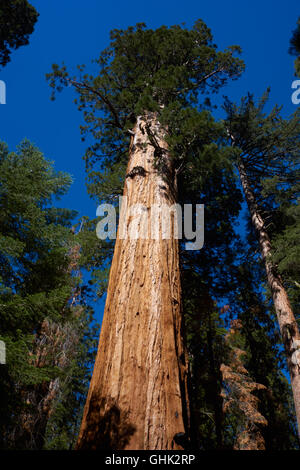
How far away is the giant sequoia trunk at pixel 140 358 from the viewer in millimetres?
2039

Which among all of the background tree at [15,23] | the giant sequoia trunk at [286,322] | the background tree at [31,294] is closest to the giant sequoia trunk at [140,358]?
the background tree at [31,294]

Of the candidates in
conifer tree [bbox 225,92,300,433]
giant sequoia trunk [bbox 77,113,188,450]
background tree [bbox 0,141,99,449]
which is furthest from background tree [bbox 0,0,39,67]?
giant sequoia trunk [bbox 77,113,188,450]

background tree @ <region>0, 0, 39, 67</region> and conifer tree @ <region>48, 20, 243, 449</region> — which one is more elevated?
background tree @ <region>0, 0, 39, 67</region>

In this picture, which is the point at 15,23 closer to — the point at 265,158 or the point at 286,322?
the point at 265,158

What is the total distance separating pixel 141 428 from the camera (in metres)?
2.01

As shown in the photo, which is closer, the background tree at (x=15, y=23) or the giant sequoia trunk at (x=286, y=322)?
the giant sequoia trunk at (x=286, y=322)

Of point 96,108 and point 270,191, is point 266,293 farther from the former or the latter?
point 96,108

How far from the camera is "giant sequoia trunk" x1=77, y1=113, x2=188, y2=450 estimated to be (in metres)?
2.04

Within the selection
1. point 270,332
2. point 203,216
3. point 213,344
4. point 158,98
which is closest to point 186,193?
point 203,216

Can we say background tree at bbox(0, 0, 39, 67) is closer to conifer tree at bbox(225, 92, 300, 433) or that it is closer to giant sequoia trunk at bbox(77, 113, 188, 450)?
conifer tree at bbox(225, 92, 300, 433)

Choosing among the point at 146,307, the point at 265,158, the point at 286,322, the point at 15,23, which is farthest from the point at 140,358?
the point at 15,23

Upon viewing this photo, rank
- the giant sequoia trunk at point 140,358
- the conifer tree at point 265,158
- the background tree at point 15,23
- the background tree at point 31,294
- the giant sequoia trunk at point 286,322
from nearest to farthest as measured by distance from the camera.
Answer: the giant sequoia trunk at point 140,358, the background tree at point 31,294, the giant sequoia trunk at point 286,322, the conifer tree at point 265,158, the background tree at point 15,23

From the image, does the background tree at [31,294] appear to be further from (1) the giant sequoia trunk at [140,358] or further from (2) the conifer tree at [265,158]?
(2) the conifer tree at [265,158]

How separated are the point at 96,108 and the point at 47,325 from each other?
261 inches
